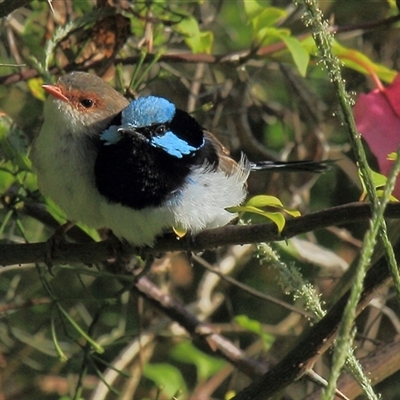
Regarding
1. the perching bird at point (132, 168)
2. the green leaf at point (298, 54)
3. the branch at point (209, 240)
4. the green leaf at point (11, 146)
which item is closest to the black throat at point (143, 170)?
the perching bird at point (132, 168)

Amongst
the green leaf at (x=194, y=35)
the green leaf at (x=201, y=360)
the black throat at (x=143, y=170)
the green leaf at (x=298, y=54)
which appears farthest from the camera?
the green leaf at (x=201, y=360)

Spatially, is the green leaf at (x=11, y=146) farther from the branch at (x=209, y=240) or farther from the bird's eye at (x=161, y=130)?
the bird's eye at (x=161, y=130)

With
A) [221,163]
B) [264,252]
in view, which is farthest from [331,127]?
[264,252]

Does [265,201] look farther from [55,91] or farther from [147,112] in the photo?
[55,91]

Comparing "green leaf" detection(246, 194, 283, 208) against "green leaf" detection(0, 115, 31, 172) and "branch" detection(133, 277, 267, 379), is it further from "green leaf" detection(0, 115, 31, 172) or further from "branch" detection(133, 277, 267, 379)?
"branch" detection(133, 277, 267, 379)

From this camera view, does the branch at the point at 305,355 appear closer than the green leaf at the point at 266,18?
Yes

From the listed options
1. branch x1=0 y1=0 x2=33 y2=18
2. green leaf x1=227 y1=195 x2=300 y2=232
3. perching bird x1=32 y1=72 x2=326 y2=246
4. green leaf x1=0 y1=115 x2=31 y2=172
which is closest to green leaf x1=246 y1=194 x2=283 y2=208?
green leaf x1=227 y1=195 x2=300 y2=232
